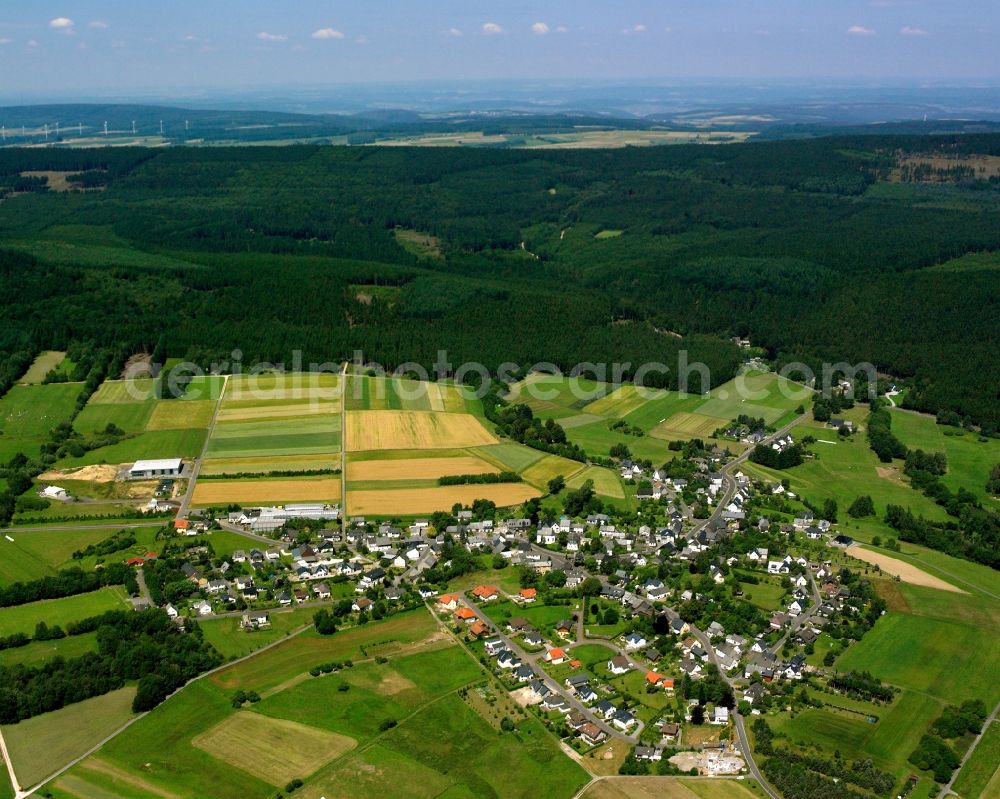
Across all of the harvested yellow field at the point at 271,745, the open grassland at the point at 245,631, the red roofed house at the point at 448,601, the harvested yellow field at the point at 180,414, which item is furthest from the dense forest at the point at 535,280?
the harvested yellow field at the point at 271,745

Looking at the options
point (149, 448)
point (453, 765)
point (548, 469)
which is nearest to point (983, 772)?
point (453, 765)

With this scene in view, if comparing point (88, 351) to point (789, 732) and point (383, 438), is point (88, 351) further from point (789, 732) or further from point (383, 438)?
point (789, 732)

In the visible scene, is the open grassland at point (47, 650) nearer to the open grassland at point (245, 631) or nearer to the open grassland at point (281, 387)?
the open grassland at point (245, 631)

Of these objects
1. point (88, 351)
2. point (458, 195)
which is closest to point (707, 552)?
point (88, 351)

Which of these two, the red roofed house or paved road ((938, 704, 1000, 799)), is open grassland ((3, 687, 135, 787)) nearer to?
the red roofed house

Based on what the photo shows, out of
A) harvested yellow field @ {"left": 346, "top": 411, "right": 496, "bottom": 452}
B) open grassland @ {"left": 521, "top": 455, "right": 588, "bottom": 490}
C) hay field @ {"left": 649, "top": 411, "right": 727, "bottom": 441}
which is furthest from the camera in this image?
hay field @ {"left": 649, "top": 411, "right": 727, "bottom": 441}

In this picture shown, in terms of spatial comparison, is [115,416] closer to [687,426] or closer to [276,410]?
[276,410]

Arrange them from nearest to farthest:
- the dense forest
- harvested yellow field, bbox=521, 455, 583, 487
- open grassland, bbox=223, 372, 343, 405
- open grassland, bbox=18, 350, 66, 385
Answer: harvested yellow field, bbox=521, 455, 583, 487
open grassland, bbox=223, 372, 343, 405
open grassland, bbox=18, 350, 66, 385
the dense forest

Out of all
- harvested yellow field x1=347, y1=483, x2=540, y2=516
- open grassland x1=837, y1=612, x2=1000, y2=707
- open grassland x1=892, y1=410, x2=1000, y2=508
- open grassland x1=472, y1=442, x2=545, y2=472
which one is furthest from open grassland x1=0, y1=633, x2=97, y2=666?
open grassland x1=892, y1=410, x2=1000, y2=508
